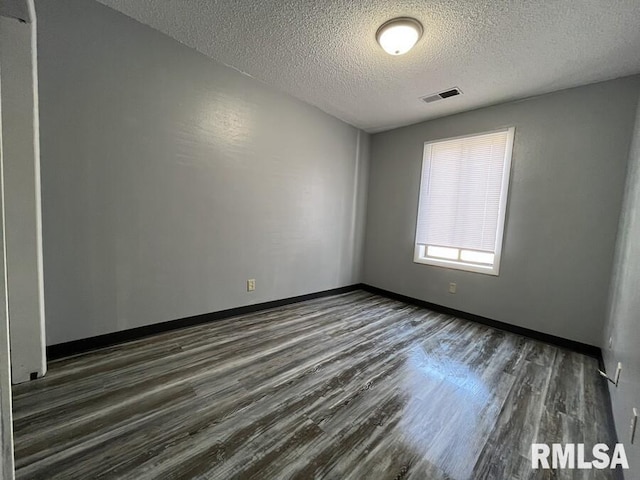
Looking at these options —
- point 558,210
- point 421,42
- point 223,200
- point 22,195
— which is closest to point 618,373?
point 558,210

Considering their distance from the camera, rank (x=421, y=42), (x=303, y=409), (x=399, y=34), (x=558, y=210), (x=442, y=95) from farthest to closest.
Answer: (x=442, y=95)
(x=558, y=210)
(x=421, y=42)
(x=399, y=34)
(x=303, y=409)

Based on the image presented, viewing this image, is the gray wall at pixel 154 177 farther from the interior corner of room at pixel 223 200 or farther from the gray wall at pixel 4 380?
the gray wall at pixel 4 380

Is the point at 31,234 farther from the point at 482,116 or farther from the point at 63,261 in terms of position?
the point at 482,116

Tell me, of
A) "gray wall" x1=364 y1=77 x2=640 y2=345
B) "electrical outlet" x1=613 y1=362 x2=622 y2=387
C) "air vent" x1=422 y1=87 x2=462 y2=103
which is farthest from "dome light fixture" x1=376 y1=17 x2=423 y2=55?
"electrical outlet" x1=613 y1=362 x2=622 y2=387

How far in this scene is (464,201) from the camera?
321cm

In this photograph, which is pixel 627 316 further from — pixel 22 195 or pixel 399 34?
pixel 22 195

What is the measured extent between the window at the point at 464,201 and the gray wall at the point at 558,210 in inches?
4.2

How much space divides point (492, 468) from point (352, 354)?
43.5 inches

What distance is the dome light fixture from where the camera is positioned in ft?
5.88

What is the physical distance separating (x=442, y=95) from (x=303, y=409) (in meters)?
3.23

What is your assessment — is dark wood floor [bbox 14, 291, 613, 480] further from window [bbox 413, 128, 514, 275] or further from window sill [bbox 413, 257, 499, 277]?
window [bbox 413, 128, 514, 275]

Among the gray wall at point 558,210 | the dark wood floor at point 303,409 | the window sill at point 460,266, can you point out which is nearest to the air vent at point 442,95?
the gray wall at point 558,210

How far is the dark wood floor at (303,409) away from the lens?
117 centimetres

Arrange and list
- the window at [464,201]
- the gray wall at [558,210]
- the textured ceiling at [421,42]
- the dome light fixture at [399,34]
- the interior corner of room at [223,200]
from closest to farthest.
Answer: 1. the interior corner of room at [223,200]
2. the textured ceiling at [421,42]
3. the dome light fixture at [399,34]
4. the gray wall at [558,210]
5. the window at [464,201]
